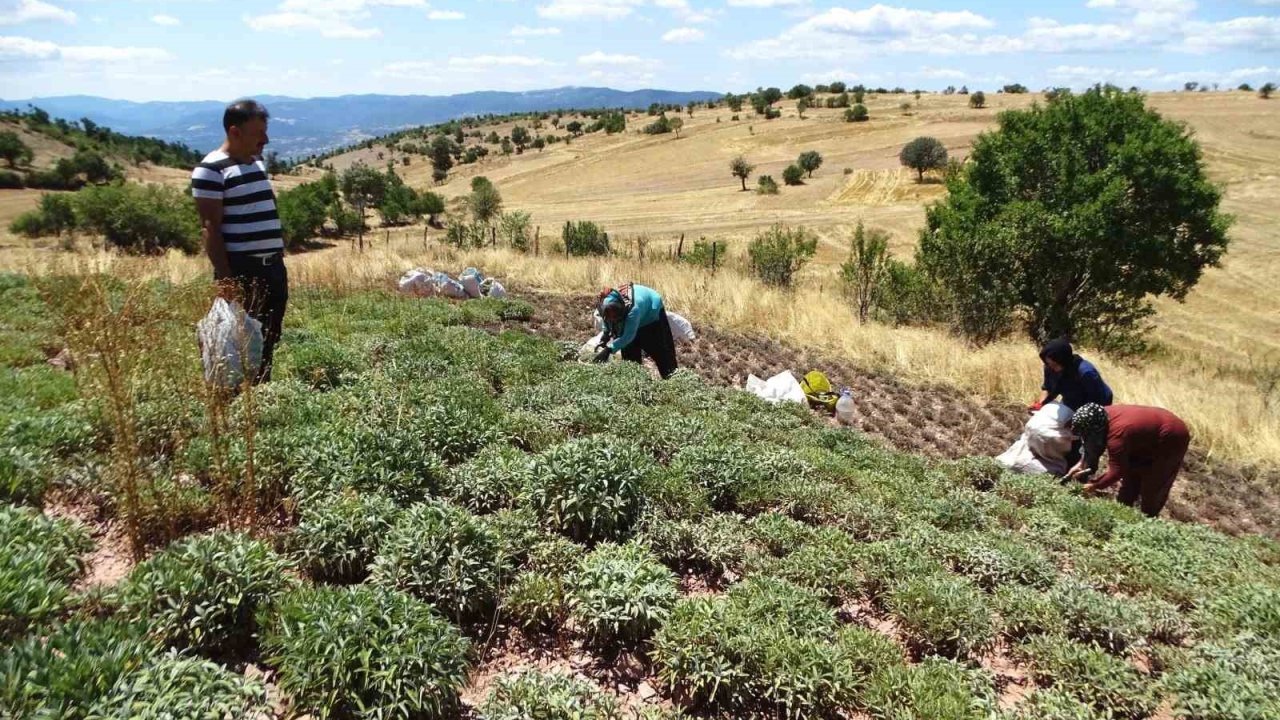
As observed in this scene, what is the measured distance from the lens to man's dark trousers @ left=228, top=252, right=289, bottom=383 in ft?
14.6

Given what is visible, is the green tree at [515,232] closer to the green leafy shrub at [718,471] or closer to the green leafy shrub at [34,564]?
the green leafy shrub at [718,471]

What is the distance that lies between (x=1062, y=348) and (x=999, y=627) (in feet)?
10.8

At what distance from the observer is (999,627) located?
333cm

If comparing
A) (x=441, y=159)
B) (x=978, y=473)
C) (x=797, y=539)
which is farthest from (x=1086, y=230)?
(x=441, y=159)

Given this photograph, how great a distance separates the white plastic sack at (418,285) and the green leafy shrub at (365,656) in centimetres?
941

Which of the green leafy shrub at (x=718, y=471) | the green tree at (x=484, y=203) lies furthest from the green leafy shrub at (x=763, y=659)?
the green tree at (x=484, y=203)

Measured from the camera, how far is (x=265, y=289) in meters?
4.48

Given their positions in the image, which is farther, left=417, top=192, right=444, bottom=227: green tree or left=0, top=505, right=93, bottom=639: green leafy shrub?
left=417, top=192, right=444, bottom=227: green tree

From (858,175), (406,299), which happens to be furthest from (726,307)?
(858,175)

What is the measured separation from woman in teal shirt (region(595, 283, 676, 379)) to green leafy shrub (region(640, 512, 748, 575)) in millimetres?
3286

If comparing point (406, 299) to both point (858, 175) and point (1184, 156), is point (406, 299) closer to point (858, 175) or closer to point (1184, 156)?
point (1184, 156)

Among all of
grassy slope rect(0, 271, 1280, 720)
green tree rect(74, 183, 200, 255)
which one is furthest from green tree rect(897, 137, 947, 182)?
grassy slope rect(0, 271, 1280, 720)

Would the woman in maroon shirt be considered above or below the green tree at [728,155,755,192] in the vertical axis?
above

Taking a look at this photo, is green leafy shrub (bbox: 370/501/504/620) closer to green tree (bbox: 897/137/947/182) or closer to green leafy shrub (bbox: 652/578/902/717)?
green leafy shrub (bbox: 652/578/902/717)
